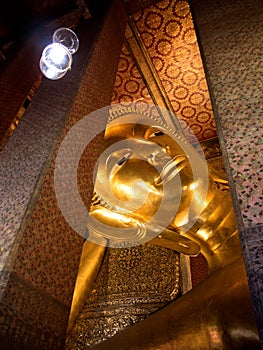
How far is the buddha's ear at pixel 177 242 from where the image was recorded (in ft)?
8.26

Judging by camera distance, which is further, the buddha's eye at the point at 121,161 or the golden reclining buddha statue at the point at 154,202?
the buddha's eye at the point at 121,161

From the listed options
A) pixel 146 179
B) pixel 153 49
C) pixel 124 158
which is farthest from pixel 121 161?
pixel 153 49

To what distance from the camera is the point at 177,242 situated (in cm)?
254

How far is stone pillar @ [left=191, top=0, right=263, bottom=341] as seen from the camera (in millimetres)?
784

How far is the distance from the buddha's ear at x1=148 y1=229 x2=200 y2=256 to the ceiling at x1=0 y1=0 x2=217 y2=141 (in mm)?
1538

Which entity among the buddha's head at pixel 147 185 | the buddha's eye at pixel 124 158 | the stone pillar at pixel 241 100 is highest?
the stone pillar at pixel 241 100

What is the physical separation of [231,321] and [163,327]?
318mm

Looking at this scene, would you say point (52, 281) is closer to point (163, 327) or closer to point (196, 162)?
point (163, 327)

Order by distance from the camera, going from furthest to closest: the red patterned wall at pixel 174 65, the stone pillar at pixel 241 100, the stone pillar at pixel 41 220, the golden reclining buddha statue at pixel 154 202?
the red patterned wall at pixel 174 65, the golden reclining buddha statue at pixel 154 202, the stone pillar at pixel 41 220, the stone pillar at pixel 241 100

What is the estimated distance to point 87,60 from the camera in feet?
5.82

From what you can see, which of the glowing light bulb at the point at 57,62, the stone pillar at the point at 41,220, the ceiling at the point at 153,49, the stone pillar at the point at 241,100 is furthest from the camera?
the ceiling at the point at 153,49

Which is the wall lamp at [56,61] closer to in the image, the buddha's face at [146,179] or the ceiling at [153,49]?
the ceiling at [153,49]

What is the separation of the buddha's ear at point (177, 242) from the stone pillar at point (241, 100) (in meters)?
1.46

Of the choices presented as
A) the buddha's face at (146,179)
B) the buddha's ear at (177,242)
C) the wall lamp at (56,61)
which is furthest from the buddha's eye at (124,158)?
the wall lamp at (56,61)
